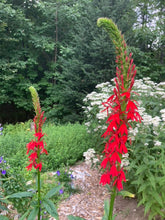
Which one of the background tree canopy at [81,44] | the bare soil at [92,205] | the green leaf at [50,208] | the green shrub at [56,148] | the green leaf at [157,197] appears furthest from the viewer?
the background tree canopy at [81,44]

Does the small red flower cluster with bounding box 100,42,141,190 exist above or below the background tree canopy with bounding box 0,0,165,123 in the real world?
below

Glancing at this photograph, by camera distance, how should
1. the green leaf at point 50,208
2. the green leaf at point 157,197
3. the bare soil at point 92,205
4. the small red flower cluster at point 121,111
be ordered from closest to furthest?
the small red flower cluster at point 121,111 < the green leaf at point 50,208 < the green leaf at point 157,197 < the bare soil at point 92,205

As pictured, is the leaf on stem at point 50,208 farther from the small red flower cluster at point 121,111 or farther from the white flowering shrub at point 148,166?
the white flowering shrub at point 148,166

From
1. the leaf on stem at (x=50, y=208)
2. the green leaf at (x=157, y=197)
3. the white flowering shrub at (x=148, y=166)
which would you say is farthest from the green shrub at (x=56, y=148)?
the leaf on stem at (x=50, y=208)

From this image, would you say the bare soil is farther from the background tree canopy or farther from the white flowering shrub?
the background tree canopy

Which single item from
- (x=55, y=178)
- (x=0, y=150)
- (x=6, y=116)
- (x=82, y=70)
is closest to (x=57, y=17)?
(x=82, y=70)

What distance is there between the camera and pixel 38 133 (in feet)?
4.56

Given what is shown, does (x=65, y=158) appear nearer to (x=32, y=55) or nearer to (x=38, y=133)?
(x=38, y=133)

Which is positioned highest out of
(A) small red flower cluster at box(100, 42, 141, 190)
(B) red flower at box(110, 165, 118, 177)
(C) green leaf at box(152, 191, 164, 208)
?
(A) small red flower cluster at box(100, 42, 141, 190)

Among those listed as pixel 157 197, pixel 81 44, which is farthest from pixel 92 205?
pixel 81 44

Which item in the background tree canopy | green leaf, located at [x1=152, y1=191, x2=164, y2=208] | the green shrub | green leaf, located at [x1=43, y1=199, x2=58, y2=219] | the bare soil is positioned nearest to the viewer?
green leaf, located at [x1=43, y1=199, x2=58, y2=219]

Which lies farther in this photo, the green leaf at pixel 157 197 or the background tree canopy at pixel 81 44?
the background tree canopy at pixel 81 44

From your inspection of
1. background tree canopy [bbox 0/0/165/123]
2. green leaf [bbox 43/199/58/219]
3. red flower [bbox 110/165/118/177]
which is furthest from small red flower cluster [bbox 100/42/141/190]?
background tree canopy [bbox 0/0/165/123]

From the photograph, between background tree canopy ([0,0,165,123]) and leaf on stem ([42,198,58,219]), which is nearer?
leaf on stem ([42,198,58,219])
